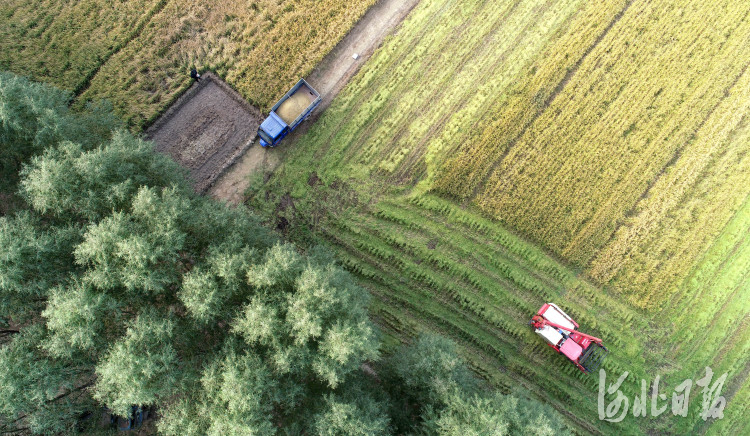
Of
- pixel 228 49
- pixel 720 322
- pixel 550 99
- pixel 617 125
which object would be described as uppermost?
pixel 617 125

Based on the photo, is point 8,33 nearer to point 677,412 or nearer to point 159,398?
point 159,398

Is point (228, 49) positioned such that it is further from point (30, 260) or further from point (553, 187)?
point (553, 187)

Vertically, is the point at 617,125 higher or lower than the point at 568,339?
higher

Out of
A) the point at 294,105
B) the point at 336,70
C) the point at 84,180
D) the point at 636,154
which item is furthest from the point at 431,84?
the point at 84,180

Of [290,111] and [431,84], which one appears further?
[431,84]

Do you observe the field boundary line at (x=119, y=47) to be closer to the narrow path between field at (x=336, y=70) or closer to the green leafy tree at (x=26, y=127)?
the green leafy tree at (x=26, y=127)

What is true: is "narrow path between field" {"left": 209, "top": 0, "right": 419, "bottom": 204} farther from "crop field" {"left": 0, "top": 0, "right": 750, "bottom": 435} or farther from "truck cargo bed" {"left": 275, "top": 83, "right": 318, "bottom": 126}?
"truck cargo bed" {"left": 275, "top": 83, "right": 318, "bottom": 126}

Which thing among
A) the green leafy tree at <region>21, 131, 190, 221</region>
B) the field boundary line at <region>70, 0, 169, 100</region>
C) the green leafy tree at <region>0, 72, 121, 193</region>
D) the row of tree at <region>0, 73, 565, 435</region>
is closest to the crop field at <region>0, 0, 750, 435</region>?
the field boundary line at <region>70, 0, 169, 100</region>
